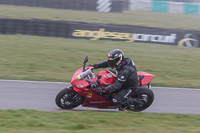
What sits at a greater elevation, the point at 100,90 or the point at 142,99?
the point at 100,90

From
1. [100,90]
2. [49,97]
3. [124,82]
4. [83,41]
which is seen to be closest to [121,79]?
[124,82]

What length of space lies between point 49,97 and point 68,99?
1.55 m

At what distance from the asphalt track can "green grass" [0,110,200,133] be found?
1138mm

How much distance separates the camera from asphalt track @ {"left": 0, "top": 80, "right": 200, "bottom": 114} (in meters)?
8.10

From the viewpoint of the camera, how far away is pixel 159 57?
54.0 ft

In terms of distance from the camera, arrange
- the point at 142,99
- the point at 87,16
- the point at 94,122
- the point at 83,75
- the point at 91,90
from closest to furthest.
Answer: the point at 94,122
the point at 83,75
the point at 91,90
the point at 142,99
the point at 87,16

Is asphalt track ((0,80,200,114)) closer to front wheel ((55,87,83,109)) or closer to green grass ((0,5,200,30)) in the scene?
front wheel ((55,87,83,109))

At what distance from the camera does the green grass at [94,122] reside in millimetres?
5660

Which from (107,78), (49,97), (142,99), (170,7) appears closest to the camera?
(107,78)

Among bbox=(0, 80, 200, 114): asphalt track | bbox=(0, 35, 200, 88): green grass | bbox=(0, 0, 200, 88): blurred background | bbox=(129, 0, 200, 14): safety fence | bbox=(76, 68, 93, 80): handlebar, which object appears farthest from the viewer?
bbox=(129, 0, 200, 14): safety fence

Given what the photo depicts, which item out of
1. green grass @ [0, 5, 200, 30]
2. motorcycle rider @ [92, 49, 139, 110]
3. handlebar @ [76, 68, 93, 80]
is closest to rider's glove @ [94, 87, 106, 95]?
motorcycle rider @ [92, 49, 139, 110]

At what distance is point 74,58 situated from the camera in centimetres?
1463

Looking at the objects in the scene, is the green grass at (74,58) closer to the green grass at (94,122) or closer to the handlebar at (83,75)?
the handlebar at (83,75)

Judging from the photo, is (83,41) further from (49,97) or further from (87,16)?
(49,97)
